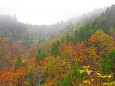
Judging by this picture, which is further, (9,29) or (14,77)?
(9,29)

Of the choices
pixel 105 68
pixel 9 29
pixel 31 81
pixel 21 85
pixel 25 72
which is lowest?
pixel 21 85

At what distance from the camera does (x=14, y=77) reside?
71.8 ft

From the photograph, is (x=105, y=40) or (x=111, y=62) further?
(x=105, y=40)

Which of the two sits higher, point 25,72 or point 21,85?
point 25,72

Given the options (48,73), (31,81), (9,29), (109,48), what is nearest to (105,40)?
(109,48)

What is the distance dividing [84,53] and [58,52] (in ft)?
32.3

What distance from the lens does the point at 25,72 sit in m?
22.2

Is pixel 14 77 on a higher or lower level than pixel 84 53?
lower

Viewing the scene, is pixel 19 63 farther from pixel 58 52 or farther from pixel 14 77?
pixel 58 52

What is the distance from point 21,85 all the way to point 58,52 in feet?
50.9

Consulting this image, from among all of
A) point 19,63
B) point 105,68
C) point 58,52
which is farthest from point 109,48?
point 19,63

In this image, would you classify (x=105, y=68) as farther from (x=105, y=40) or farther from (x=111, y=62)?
(x=105, y=40)

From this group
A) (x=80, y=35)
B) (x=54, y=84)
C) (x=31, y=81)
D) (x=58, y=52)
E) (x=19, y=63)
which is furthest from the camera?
(x=80, y=35)

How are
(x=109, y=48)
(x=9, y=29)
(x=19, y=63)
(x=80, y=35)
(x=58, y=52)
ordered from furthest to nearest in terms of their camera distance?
(x=9, y=29)
(x=80, y=35)
(x=58, y=52)
(x=19, y=63)
(x=109, y=48)
